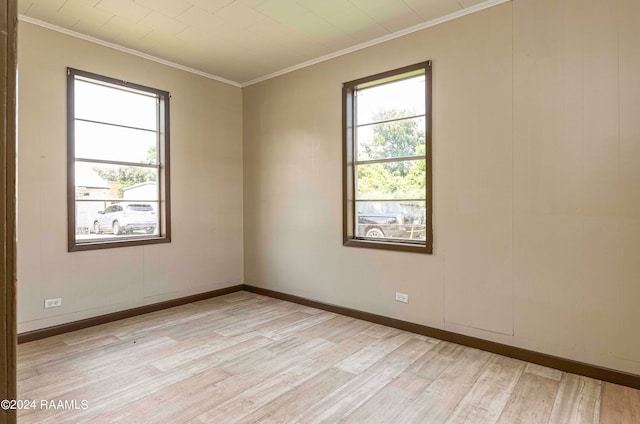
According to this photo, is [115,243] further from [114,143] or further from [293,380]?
[293,380]

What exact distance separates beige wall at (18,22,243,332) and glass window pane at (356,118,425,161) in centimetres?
212

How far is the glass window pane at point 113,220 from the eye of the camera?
3.95 m

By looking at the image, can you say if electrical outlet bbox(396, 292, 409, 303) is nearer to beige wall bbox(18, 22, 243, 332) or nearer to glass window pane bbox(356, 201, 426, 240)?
glass window pane bbox(356, 201, 426, 240)

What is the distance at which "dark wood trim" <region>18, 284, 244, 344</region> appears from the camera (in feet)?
11.6

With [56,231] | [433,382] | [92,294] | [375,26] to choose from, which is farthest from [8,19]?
[92,294]

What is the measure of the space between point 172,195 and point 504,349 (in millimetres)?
4083

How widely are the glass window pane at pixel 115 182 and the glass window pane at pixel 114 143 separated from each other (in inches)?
4.4

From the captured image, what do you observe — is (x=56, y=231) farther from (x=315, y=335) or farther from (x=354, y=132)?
(x=354, y=132)

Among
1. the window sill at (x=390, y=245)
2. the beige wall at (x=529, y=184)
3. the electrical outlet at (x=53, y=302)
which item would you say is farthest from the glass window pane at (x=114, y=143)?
the window sill at (x=390, y=245)

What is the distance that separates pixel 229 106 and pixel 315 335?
3.51m

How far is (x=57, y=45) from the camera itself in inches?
145

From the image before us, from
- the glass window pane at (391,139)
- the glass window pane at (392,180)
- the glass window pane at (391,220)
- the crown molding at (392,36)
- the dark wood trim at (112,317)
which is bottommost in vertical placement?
the dark wood trim at (112,317)

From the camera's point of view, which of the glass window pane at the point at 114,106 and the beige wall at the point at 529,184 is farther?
the glass window pane at the point at 114,106

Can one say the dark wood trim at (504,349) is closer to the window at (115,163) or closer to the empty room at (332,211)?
the empty room at (332,211)
